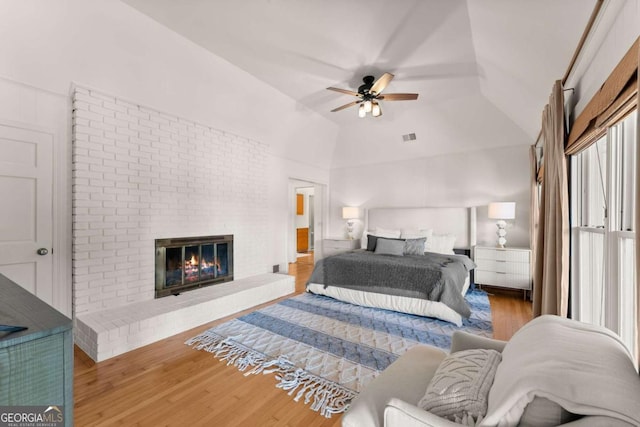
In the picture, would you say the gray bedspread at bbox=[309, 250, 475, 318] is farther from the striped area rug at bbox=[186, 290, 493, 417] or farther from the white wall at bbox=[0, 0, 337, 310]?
the white wall at bbox=[0, 0, 337, 310]

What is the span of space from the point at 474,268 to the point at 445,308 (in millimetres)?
1772

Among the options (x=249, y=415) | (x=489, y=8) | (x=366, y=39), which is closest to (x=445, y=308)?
(x=249, y=415)

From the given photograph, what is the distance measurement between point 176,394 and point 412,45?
146 inches

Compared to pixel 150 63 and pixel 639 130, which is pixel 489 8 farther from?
pixel 150 63

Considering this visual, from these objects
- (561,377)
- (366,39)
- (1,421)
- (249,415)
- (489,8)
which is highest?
(366,39)

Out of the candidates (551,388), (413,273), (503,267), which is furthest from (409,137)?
(551,388)

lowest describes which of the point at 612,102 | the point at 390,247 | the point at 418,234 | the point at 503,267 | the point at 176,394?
the point at 176,394

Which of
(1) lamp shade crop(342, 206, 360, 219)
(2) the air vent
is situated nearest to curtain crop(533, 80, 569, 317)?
(2) the air vent

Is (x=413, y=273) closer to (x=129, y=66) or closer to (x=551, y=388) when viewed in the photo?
(x=551, y=388)

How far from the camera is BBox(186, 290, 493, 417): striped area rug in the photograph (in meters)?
2.00

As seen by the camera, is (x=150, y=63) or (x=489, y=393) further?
(x=150, y=63)

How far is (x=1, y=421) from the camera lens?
2.52ft

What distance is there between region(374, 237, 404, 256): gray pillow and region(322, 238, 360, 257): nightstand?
56.0 inches

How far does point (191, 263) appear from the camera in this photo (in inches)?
145
